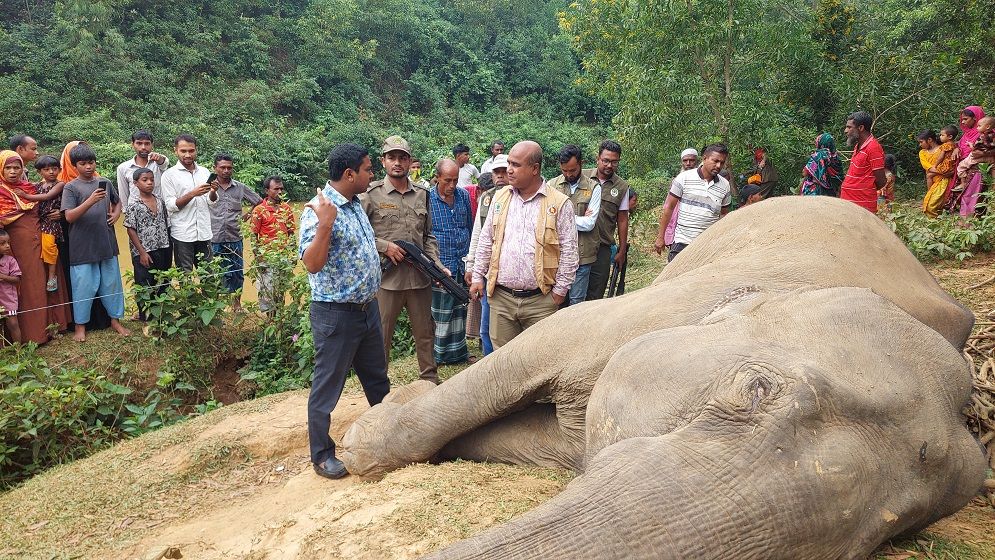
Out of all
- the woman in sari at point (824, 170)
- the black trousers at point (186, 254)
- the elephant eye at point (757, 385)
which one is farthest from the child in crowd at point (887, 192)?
the elephant eye at point (757, 385)

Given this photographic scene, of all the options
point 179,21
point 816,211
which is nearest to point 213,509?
point 816,211

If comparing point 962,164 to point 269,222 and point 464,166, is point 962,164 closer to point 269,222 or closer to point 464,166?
point 464,166

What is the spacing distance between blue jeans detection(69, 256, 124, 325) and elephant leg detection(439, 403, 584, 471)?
4572mm

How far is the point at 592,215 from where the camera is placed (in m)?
5.98

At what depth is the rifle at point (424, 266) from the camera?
5273 mm

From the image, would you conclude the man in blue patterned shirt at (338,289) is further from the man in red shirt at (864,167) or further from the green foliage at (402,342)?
the man in red shirt at (864,167)

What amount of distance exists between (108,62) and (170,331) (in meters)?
17.1

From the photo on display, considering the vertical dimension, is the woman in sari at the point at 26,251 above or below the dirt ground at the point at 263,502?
above

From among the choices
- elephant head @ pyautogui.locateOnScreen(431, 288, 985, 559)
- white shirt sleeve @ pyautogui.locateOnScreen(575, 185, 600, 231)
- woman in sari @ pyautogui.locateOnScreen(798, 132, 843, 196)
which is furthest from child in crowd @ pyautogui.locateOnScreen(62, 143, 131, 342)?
woman in sari @ pyautogui.locateOnScreen(798, 132, 843, 196)

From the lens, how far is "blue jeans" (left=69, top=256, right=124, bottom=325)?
6.61 m

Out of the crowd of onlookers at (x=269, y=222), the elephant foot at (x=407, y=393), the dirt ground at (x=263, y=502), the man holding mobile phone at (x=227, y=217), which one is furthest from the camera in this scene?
the man holding mobile phone at (x=227, y=217)

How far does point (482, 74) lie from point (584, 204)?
89.6 feet

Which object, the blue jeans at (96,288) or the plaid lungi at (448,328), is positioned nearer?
the plaid lungi at (448,328)

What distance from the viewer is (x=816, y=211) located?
3.58 m
